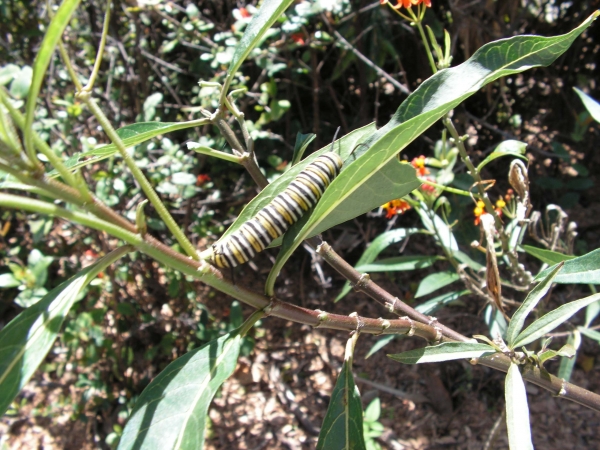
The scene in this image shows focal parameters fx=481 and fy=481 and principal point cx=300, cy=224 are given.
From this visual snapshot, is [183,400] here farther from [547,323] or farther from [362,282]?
[547,323]

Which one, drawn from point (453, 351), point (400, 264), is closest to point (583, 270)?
point (453, 351)

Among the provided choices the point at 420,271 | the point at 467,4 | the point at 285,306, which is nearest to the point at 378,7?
the point at 467,4

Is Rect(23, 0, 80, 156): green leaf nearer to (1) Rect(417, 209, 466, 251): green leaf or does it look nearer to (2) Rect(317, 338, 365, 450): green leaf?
(2) Rect(317, 338, 365, 450): green leaf

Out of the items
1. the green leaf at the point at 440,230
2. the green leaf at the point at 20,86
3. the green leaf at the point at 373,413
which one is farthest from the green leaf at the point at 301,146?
the green leaf at the point at 373,413

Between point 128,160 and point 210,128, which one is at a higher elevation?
point 210,128

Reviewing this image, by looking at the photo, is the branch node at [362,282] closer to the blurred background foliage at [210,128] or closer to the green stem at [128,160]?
the green stem at [128,160]

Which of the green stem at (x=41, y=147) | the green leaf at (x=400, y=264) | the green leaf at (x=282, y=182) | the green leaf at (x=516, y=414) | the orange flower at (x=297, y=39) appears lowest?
the green leaf at (x=516, y=414)
